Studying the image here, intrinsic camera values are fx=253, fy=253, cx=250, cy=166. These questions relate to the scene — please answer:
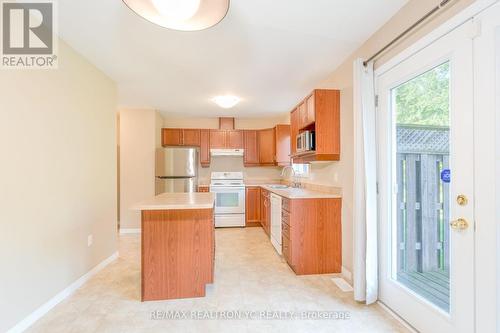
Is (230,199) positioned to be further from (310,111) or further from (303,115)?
(310,111)

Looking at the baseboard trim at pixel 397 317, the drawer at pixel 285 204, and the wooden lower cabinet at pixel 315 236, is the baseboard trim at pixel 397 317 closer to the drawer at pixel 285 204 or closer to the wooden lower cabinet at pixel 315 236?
the wooden lower cabinet at pixel 315 236

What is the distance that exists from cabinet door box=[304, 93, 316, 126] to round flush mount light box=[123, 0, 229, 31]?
1.79m

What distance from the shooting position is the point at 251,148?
19.7 ft

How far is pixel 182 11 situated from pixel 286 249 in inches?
111

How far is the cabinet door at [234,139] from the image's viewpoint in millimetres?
5930

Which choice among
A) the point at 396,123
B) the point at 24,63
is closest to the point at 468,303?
the point at 396,123

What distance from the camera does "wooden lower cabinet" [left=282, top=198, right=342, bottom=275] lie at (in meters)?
3.03

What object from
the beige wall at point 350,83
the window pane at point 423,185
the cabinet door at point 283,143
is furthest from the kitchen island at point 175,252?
the cabinet door at point 283,143

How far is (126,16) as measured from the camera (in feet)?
6.95

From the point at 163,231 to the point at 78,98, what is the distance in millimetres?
1758

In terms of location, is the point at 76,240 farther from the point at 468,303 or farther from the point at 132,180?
the point at 468,303

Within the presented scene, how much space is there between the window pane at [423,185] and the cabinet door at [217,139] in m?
4.14

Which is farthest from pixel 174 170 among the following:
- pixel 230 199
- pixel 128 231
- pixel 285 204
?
pixel 285 204

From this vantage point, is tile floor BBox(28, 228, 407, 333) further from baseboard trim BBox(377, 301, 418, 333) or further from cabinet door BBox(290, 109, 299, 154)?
cabinet door BBox(290, 109, 299, 154)
